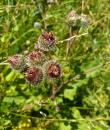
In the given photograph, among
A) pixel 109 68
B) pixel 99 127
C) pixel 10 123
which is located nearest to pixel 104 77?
pixel 109 68

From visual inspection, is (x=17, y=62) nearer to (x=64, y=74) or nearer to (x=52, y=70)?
(x=52, y=70)

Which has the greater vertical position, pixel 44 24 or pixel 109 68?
pixel 44 24

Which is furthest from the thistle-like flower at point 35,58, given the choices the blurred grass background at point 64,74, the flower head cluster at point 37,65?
the blurred grass background at point 64,74

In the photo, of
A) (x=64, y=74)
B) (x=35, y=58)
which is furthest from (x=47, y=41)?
(x=64, y=74)

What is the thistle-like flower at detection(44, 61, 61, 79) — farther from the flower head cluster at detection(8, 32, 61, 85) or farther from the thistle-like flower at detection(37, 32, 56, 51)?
the thistle-like flower at detection(37, 32, 56, 51)

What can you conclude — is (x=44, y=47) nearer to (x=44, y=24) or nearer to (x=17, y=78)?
(x=17, y=78)

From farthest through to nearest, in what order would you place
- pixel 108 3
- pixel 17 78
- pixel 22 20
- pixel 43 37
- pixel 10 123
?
pixel 108 3
pixel 22 20
pixel 17 78
pixel 10 123
pixel 43 37

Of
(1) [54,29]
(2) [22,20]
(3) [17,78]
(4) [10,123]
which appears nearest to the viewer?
(4) [10,123]

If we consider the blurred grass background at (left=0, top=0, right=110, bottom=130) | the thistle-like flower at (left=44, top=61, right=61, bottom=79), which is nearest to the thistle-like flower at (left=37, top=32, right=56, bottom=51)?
the thistle-like flower at (left=44, top=61, right=61, bottom=79)
